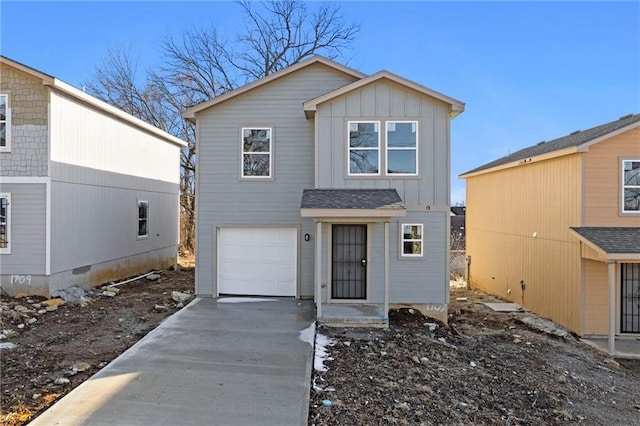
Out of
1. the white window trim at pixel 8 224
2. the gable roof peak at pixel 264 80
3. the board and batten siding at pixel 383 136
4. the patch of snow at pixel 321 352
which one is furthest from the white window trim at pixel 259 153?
the white window trim at pixel 8 224

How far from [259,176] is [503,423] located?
7.95 meters

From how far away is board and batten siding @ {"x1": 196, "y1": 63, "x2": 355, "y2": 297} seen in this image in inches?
436

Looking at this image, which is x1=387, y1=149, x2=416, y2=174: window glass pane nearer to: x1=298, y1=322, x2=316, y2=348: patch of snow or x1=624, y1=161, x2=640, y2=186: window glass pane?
x1=298, y1=322, x2=316, y2=348: patch of snow

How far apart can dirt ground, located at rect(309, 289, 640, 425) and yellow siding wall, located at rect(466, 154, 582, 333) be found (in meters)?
1.99

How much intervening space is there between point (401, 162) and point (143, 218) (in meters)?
10.5

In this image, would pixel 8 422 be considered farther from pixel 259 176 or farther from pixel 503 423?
pixel 259 176

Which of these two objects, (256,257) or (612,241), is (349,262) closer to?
(256,257)

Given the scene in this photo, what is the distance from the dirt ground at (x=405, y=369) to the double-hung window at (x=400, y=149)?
3438mm

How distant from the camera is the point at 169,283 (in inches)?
555

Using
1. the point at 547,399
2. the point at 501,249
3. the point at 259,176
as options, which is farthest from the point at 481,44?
the point at 547,399

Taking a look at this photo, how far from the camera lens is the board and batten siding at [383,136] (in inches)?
390

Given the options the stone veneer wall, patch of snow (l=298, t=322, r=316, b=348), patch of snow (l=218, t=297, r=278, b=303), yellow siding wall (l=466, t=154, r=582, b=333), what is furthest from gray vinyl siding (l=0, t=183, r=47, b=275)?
yellow siding wall (l=466, t=154, r=582, b=333)

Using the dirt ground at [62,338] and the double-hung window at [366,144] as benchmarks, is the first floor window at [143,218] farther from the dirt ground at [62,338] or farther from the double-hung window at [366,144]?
the double-hung window at [366,144]

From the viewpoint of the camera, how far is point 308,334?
791cm
